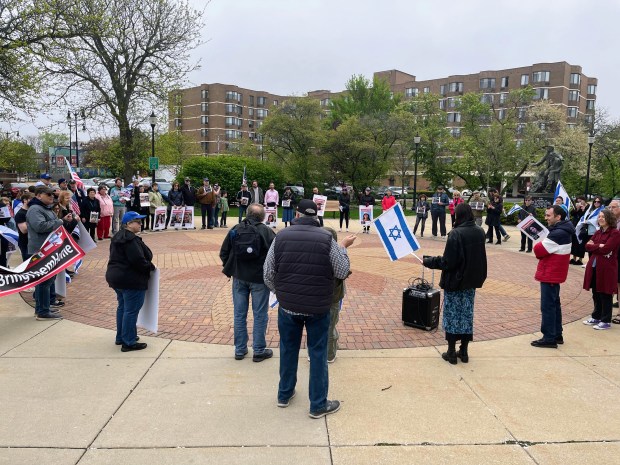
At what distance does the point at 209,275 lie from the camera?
1006cm

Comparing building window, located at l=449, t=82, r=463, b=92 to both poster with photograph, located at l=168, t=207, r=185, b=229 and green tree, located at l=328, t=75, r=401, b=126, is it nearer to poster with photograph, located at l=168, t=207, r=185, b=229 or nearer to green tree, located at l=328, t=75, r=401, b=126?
green tree, located at l=328, t=75, r=401, b=126

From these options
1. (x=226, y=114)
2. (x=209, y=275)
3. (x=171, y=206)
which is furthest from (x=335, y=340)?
(x=226, y=114)

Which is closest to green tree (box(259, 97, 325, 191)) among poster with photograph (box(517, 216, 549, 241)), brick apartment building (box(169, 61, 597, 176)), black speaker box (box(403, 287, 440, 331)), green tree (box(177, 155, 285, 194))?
green tree (box(177, 155, 285, 194))

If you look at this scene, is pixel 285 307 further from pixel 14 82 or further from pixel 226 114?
pixel 226 114

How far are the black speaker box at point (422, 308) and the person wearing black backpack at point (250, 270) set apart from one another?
225cm

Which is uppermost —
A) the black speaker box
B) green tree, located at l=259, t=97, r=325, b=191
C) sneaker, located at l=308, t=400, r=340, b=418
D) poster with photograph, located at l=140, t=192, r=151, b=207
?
green tree, located at l=259, t=97, r=325, b=191

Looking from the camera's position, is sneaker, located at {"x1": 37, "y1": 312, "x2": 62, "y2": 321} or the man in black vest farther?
sneaker, located at {"x1": 37, "y1": 312, "x2": 62, "y2": 321}

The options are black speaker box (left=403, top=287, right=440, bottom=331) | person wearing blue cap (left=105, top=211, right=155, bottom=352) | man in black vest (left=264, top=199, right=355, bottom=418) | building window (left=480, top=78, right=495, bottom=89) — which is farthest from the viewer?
building window (left=480, top=78, right=495, bottom=89)

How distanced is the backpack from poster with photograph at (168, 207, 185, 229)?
13276mm

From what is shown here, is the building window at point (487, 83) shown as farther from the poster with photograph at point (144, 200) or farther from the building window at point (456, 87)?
the poster with photograph at point (144, 200)

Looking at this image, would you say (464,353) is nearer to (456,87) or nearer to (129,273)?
(129,273)

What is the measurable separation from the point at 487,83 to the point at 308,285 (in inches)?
3541

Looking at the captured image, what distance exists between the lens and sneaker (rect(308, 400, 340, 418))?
4.08 metres

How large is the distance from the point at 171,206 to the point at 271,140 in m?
18.0
